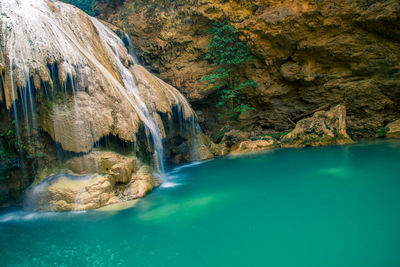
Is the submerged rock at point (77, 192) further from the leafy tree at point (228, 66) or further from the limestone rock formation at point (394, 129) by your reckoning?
the limestone rock formation at point (394, 129)

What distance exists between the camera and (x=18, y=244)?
333 centimetres

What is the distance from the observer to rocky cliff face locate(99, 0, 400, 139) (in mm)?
9461

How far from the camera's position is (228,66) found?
39.5 ft

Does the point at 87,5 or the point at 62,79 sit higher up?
the point at 87,5

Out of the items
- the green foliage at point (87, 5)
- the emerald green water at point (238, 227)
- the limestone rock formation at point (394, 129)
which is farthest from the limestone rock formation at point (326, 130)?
the green foliage at point (87, 5)

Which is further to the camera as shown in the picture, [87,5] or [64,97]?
[87,5]

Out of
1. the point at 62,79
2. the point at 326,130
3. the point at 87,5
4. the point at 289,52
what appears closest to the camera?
the point at 62,79

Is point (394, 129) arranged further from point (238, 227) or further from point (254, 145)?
point (238, 227)

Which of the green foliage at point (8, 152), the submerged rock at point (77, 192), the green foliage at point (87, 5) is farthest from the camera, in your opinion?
the green foliage at point (87, 5)

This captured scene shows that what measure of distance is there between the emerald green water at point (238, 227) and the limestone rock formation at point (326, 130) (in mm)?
3952

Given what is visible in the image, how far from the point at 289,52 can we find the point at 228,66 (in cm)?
296

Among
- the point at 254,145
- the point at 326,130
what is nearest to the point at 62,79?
the point at 254,145

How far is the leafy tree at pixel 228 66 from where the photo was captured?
11227 mm

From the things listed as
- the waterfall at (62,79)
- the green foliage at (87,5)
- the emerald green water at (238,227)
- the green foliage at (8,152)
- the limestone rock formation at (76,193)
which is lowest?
the emerald green water at (238,227)
